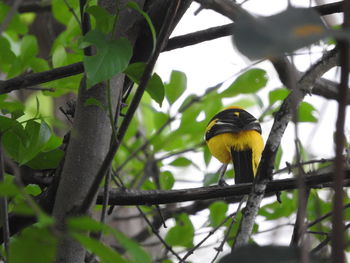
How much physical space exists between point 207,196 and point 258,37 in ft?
2.78

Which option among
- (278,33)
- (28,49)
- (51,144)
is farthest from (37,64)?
(278,33)

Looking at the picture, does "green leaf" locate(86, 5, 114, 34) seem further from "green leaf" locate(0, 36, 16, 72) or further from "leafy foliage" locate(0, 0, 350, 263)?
"green leaf" locate(0, 36, 16, 72)

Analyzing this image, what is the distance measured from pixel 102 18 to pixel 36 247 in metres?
0.76

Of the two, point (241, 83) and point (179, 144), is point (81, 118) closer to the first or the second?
point (241, 83)

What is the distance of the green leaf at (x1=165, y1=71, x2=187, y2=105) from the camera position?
7.55 feet

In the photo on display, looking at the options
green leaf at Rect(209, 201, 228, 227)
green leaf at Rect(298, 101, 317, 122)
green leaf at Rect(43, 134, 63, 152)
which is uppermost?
green leaf at Rect(298, 101, 317, 122)

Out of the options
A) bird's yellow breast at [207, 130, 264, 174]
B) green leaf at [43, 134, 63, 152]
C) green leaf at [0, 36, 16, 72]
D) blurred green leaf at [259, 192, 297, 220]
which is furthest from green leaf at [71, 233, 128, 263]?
bird's yellow breast at [207, 130, 264, 174]

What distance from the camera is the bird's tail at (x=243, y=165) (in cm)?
299

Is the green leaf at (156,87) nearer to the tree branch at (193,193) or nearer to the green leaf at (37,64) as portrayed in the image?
the tree branch at (193,193)

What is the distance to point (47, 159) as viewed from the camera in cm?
168

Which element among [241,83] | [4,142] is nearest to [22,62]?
[4,142]

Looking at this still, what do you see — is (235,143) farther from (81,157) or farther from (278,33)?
(278,33)

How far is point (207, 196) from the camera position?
147 centimetres

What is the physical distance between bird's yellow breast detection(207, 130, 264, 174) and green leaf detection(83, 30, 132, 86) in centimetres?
256
